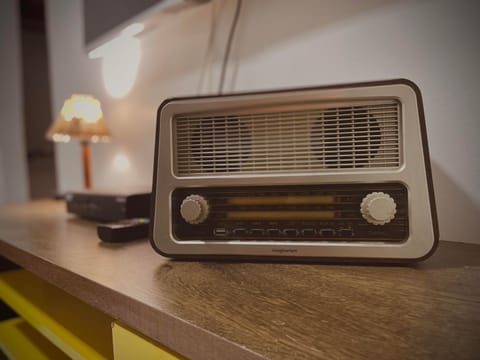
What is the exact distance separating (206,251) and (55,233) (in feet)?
1.32

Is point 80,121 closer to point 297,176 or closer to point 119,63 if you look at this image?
point 119,63

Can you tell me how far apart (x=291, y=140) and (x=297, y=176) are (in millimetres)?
48

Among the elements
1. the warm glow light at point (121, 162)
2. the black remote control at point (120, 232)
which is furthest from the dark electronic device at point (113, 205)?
the warm glow light at point (121, 162)

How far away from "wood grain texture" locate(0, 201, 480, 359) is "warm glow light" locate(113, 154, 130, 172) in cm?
72

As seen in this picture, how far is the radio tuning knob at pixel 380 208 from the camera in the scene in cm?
40

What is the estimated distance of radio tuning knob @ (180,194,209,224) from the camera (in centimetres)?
46

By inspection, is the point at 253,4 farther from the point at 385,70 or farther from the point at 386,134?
the point at 386,134

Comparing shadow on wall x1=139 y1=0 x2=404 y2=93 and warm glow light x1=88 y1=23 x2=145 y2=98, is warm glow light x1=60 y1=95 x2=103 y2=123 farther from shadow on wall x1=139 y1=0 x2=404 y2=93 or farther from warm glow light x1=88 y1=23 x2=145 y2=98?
shadow on wall x1=139 y1=0 x2=404 y2=93

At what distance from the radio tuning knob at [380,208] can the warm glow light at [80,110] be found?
1056 mm

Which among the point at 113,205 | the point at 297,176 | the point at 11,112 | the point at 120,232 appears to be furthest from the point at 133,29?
the point at 11,112

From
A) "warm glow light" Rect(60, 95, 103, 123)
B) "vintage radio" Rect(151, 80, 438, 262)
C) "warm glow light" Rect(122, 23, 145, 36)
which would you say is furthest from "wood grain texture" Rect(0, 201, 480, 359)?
"warm glow light" Rect(60, 95, 103, 123)

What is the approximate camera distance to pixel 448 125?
1.82ft

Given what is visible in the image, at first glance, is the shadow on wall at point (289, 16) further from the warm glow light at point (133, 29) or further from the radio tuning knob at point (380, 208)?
the radio tuning knob at point (380, 208)

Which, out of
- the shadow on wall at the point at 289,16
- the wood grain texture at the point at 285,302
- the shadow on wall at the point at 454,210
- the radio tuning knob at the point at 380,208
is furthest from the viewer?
the shadow on wall at the point at 289,16
